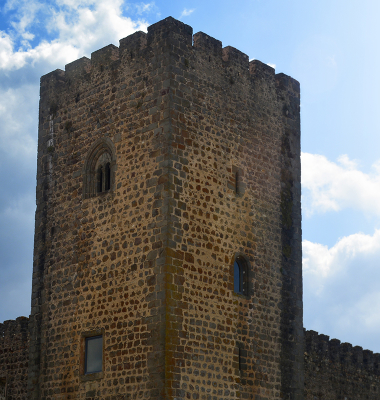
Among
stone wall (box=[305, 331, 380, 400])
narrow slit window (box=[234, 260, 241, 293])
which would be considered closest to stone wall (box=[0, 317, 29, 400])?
narrow slit window (box=[234, 260, 241, 293])

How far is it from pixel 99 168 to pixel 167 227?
2800 mm

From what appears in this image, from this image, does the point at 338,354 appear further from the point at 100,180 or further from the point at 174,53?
the point at 174,53

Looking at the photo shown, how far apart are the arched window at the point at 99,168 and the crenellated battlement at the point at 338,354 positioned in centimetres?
758

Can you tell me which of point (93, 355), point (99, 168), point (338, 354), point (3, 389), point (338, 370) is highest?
point (99, 168)

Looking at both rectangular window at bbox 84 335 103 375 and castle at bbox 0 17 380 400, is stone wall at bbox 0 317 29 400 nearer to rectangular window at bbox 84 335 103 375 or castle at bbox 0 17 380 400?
castle at bbox 0 17 380 400

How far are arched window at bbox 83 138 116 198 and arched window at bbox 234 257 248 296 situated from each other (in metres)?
3.10

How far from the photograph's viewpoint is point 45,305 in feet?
54.4

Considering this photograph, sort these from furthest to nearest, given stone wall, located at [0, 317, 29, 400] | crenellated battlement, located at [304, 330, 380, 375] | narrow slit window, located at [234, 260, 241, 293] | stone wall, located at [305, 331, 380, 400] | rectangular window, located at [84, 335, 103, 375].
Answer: crenellated battlement, located at [304, 330, 380, 375] < stone wall, located at [305, 331, 380, 400] < stone wall, located at [0, 317, 29, 400] < narrow slit window, located at [234, 260, 241, 293] < rectangular window, located at [84, 335, 103, 375]

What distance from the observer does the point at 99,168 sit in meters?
16.2

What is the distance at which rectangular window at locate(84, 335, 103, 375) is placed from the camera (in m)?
15.0

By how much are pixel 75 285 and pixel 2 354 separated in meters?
5.07

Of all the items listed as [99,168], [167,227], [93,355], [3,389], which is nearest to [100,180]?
[99,168]

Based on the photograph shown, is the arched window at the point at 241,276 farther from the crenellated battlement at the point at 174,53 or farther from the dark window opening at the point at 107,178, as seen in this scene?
the crenellated battlement at the point at 174,53

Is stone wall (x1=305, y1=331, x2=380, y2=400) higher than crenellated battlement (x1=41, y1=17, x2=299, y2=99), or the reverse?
crenellated battlement (x1=41, y1=17, x2=299, y2=99)
